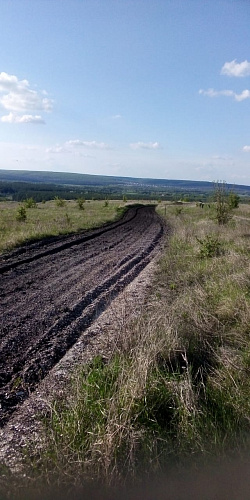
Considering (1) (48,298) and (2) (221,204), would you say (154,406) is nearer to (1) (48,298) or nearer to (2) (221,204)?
(1) (48,298)

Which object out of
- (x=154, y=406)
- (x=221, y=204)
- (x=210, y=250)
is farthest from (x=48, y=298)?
(x=221, y=204)

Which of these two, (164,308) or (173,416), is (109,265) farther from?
(173,416)

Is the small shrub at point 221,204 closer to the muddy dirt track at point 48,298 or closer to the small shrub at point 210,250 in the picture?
the muddy dirt track at point 48,298

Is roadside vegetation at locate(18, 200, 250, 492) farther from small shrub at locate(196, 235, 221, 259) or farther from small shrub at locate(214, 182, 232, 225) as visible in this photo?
small shrub at locate(214, 182, 232, 225)

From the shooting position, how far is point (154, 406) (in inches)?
157

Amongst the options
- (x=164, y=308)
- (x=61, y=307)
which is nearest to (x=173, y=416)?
(x=164, y=308)

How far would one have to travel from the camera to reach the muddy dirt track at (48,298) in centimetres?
504

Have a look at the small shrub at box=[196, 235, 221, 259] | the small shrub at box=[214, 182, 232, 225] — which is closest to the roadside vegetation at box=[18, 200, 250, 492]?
the small shrub at box=[196, 235, 221, 259]

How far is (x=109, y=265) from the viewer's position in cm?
1221

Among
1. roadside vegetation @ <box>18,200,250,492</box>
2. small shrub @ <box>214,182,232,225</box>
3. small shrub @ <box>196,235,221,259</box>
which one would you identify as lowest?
roadside vegetation @ <box>18,200,250,492</box>

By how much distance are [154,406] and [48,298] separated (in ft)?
15.6

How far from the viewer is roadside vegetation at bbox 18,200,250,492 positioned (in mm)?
3473

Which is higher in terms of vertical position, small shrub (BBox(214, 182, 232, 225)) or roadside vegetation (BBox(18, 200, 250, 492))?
small shrub (BBox(214, 182, 232, 225))

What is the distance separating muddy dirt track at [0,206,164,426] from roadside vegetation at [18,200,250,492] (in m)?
0.84
